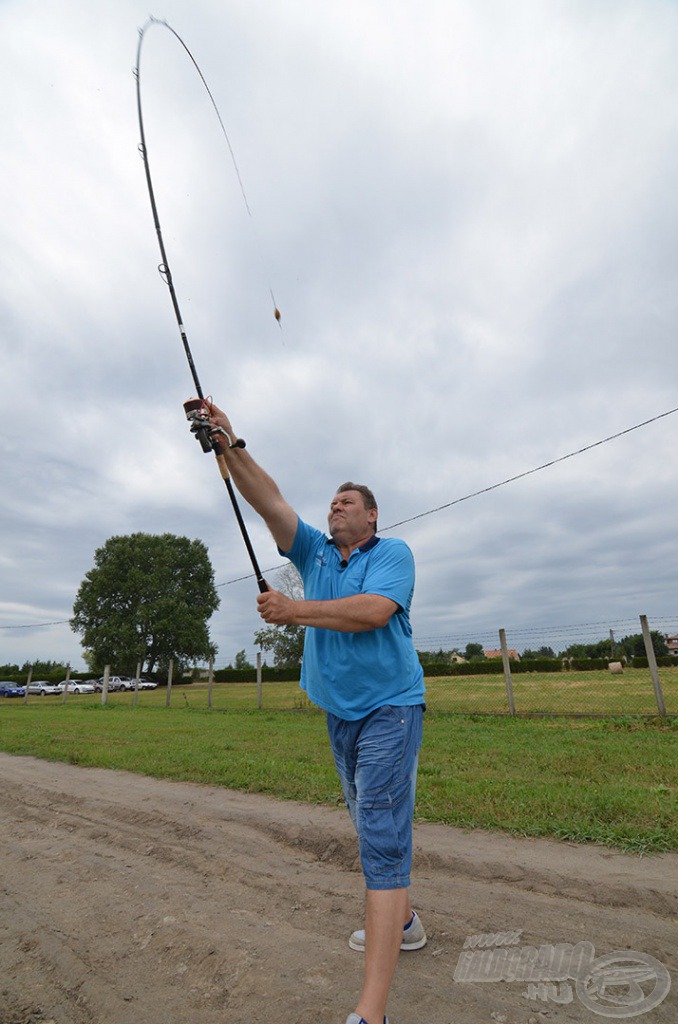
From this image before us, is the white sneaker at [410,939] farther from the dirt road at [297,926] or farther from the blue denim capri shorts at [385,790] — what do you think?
the blue denim capri shorts at [385,790]

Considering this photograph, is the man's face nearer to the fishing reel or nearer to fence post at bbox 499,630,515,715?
the fishing reel

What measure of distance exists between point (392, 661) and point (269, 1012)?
1.33 m

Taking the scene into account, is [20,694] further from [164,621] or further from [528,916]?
[528,916]

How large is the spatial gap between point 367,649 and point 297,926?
1571 millimetres

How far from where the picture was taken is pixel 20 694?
49.4 m

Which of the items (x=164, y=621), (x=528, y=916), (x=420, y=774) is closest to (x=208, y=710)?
(x=420, y=774)

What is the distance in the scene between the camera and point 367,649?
2396mm

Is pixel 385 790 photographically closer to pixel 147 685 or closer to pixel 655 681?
pixel 655 681

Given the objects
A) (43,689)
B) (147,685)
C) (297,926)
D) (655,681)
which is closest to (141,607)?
(147,685)

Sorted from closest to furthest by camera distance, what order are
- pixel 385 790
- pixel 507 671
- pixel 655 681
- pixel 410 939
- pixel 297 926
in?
pixel 385 790 → pixel 410 939 → pixel 297 926 → pixel 655 681 → pixel 507 671

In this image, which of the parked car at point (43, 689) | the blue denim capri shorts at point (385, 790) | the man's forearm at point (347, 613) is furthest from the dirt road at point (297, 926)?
the parked car at point (43, 689)

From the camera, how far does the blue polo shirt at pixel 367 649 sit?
237cm
